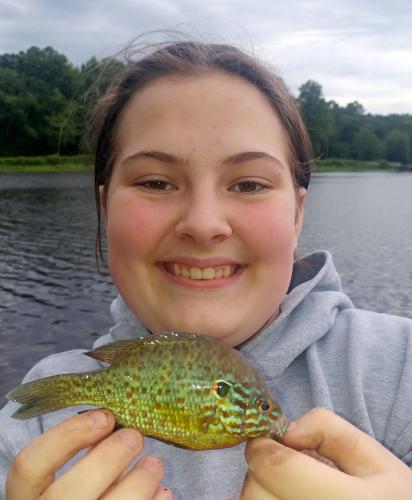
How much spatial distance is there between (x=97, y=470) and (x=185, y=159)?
129cm

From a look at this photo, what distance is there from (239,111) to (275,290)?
0.85 meters

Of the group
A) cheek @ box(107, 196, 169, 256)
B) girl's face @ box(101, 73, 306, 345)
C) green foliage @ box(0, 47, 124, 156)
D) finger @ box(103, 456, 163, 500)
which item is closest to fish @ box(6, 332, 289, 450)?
finger @ box(103, 456, 163, 500)

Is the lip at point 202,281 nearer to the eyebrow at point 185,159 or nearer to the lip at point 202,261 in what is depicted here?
the lip at point 202,261

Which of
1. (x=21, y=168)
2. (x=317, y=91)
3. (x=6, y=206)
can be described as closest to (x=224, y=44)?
(x=6, y=206)

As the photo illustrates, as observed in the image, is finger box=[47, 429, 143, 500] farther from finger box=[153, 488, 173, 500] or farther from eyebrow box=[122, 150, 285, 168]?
eyebrow box=[122, 150, 285, 168]

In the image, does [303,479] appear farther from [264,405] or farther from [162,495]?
[162,495]

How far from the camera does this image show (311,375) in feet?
8.64

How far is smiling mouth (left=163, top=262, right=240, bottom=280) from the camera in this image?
2.43 meters

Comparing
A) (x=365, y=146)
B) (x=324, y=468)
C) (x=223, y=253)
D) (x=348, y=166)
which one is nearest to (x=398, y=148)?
(x=365, y=146)

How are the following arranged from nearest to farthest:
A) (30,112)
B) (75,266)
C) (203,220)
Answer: (203,220), (75,266), (30,112)

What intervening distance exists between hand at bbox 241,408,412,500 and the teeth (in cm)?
78

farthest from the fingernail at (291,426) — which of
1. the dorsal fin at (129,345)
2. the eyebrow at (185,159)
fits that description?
the eyebrow at (185,159)

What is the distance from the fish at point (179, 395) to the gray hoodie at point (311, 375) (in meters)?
0.68

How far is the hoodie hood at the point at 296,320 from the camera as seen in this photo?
2.72 m
